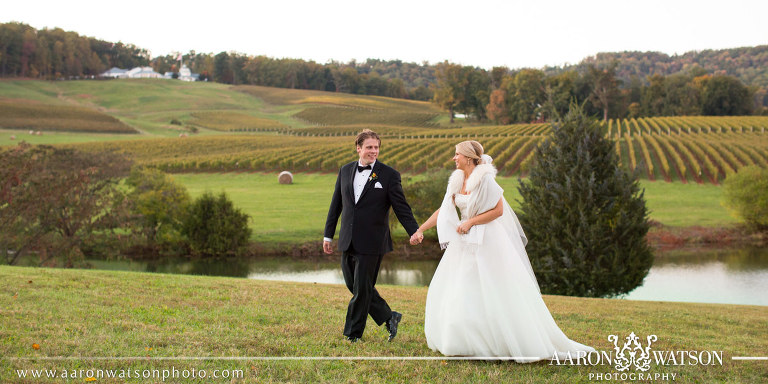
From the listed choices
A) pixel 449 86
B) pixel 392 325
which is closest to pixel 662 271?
pixel 392 325

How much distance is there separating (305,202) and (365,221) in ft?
124

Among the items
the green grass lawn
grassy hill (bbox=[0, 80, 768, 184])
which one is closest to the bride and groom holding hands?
grassy hill (bbox=[0, 80, 768, 184])

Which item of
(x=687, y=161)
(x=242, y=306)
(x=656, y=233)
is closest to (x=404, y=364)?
(x=242, y=306)

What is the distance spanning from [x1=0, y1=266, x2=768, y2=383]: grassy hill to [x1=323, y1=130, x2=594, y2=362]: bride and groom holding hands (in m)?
0.23

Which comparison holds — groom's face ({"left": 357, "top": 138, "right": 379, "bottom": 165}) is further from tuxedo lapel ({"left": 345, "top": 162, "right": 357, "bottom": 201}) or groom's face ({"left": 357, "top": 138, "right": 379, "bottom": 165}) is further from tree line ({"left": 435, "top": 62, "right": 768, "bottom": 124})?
tree line ({"left": 435, "top": 62, "right": 768, "bottom": 124})

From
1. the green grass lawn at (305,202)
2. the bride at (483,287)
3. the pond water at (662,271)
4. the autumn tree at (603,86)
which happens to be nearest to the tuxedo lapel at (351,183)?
the bride at (483,287)

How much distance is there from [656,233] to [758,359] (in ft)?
102

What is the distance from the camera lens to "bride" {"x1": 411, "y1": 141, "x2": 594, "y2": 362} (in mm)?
5832

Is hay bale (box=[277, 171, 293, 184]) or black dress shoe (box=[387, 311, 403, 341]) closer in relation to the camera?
black dress shoe (box=[387, 311, 403, 341])

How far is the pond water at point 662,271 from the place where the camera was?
24109 mm

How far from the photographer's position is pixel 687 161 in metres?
53.8

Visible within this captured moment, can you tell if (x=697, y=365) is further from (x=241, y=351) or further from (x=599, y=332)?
(x=241, y=351)

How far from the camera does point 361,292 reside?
20.8 ft

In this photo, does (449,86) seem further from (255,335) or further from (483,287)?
(483,287)
